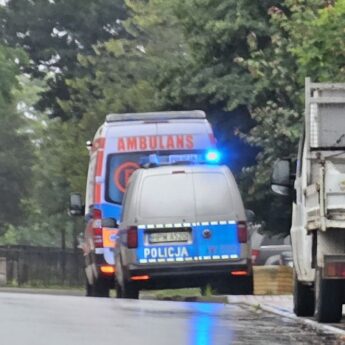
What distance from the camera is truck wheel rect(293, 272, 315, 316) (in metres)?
17.4

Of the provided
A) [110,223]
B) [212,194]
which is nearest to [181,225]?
[212,194]

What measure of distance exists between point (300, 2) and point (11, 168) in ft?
116

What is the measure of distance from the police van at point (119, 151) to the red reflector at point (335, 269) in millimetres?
9049

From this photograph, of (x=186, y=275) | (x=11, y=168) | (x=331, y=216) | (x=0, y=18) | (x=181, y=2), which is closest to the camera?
(x=331, y=216)

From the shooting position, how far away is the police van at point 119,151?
24.3 metres

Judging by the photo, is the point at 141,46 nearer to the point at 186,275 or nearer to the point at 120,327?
the point at 186,275

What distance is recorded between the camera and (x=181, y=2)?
35562 mm

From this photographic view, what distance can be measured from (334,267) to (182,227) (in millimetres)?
6284

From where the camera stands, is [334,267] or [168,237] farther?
[168,237]

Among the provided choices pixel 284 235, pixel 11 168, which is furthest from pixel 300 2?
pixel 11 168

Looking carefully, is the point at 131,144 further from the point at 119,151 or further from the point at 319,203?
the point at 319,203

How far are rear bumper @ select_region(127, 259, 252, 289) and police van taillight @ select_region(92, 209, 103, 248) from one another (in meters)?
3.02

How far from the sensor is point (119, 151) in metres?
24.4

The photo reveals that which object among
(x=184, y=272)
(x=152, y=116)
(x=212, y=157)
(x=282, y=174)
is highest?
(x=152, y=116)
